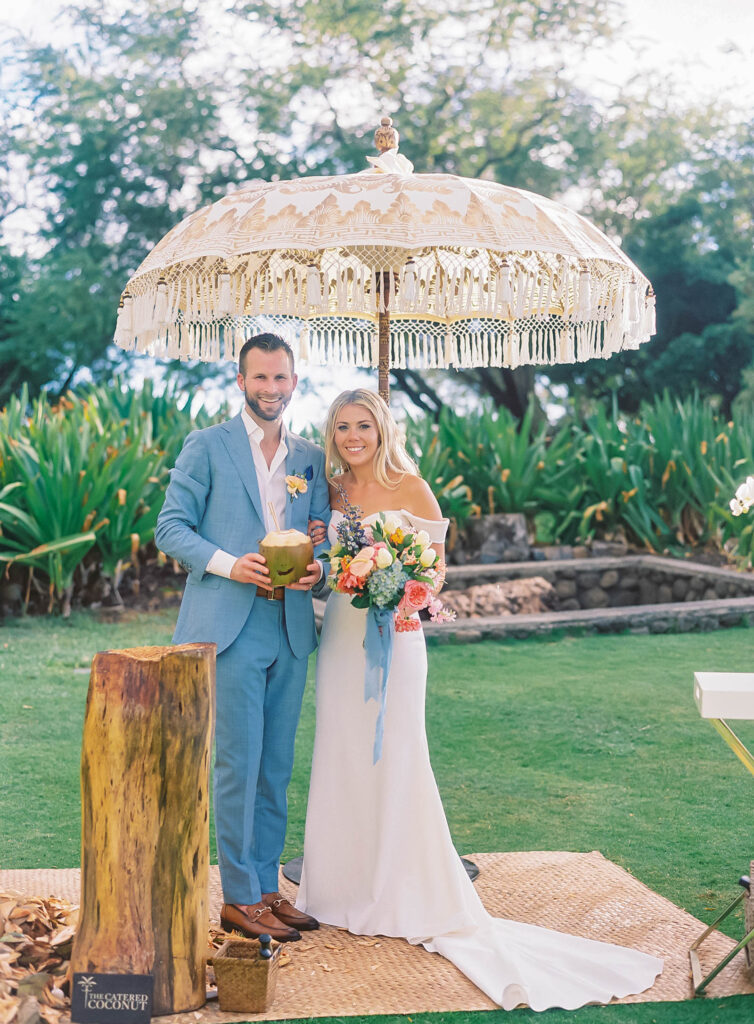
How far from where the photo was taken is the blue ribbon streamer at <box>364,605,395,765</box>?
3.44 meters

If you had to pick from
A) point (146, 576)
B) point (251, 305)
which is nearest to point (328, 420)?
point (251, 305)

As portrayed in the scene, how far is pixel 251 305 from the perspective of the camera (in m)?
4.22

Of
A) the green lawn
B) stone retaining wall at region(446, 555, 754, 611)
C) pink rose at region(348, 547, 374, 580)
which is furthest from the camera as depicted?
stone retaining wall at region(446, 555, 754, 611)

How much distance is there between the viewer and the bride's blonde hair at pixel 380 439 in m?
3.56

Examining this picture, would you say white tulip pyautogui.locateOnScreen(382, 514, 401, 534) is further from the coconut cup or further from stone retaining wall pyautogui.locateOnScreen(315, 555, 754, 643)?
stone retaining wall pyautogui.locateOnScreen(315, 555, 754, 643)

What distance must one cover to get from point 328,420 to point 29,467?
6.43 m

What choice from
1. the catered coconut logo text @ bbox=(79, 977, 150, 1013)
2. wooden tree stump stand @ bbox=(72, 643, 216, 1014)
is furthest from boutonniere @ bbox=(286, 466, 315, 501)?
the catered coconut logo text @ bbox=(79, 977, 150, 1013)

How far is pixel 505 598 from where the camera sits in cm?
959

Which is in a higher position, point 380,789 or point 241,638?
point 241,638

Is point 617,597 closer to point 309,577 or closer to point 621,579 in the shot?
point 621,579

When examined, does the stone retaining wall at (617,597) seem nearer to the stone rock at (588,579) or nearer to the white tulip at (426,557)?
the stone rock at (588,579)

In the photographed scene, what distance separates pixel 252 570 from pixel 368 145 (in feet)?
58.7

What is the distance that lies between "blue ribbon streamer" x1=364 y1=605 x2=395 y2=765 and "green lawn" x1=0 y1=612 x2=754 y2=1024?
2.92 feet

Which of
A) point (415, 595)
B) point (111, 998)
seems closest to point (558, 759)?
point (415, 595)
